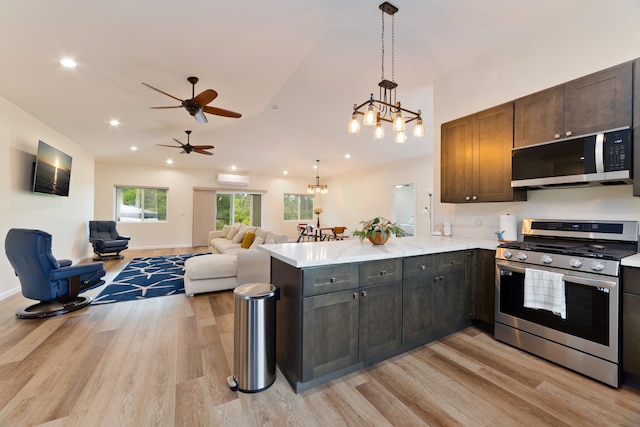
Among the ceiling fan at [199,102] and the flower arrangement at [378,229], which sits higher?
the ceiling fan at [199,102]

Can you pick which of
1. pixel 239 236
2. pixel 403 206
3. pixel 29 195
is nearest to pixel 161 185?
pixel 239 236

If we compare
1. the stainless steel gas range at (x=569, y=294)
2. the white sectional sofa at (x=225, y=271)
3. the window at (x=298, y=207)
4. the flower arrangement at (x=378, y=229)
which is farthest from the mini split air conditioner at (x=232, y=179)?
the stainless steel gas range at (x=569, y=294)

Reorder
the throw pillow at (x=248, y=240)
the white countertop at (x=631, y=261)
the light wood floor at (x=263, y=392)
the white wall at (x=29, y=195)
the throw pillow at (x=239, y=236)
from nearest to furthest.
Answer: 1. the light wood floor at (x=263, y=392)
2. the white countertop at (x=631, y=261)
3. the white wall at (x=29, y=195)
4. the throw pillow at (x=248, y=240)
5. the throw pillow at (x=239, y=236)

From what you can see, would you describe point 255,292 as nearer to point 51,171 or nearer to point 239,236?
point 239,236

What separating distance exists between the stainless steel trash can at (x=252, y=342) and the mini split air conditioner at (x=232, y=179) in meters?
8.14

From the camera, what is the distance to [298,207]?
37.4 feet

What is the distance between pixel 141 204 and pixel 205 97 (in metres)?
6.90

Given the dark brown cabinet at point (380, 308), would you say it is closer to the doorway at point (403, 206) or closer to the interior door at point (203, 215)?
the doorway at point (403, 206)

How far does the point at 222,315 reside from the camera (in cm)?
323

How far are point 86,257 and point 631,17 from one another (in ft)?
33.0

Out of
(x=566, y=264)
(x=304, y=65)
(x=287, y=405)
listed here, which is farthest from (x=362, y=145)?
(x=287, y=405)

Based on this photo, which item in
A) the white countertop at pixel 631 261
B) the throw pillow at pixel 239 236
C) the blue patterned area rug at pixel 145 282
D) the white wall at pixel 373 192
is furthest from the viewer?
the white wall at pixel 373 192

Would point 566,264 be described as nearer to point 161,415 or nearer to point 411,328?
point 411,328

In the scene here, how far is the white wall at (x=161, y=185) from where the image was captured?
8023 millimetres
